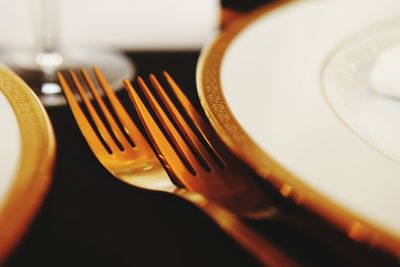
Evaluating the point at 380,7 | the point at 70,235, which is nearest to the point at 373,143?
the point at 70,235

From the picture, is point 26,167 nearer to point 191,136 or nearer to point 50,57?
point 191,136

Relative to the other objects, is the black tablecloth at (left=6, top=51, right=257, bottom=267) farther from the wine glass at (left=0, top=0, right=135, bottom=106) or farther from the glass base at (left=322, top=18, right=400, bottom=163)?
the wine glass at (left=0, top=0, right=135, bottom=106)

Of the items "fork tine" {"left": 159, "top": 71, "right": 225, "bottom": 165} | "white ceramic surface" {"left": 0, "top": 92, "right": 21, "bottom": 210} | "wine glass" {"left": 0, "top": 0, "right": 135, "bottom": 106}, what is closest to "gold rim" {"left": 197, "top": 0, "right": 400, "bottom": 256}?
"fork tine" {"left": 159, "top": 71, "right": 225, "bottom": 165}

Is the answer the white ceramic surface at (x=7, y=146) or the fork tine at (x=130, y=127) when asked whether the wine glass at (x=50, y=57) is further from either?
the white ceramic surface at (x=7, y=146)

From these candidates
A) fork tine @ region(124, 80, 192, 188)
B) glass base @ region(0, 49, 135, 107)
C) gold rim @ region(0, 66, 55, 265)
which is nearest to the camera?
gold rim @ region(0, 66, 55, 265)

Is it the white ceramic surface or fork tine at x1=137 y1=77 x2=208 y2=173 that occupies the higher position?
the white ceramic surface

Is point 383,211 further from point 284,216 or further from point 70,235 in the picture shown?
point 70,235
